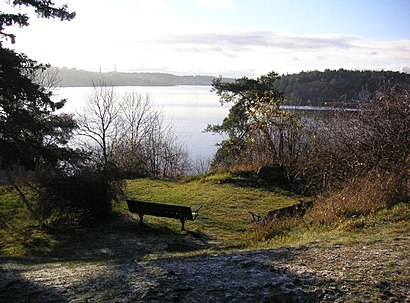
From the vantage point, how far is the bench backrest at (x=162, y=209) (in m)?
10.5

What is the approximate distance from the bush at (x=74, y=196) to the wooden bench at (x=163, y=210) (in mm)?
771

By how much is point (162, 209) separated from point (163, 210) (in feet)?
0.12

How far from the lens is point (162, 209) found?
10.8 meters

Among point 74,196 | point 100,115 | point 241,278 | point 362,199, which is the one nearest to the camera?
point 241,278

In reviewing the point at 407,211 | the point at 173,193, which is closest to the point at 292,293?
the point at 407,211

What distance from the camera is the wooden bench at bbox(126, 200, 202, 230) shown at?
34.4 feet

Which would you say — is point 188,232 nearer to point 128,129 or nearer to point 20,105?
point 20,105

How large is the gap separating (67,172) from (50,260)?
336 centimetres

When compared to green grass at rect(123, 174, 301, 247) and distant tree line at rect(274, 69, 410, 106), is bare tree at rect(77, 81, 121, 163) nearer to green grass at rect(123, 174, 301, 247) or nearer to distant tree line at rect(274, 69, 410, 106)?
distant tree line at rect(274, 69, 410, 106)

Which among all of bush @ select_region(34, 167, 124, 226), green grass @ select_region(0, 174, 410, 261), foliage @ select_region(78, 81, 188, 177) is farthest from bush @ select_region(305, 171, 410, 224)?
foliage @ select_region(78, 81, 188, 177)

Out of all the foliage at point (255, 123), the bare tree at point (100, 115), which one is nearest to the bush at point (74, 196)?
the foliage at point (255, 123)

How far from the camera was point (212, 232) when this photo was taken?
424 inches

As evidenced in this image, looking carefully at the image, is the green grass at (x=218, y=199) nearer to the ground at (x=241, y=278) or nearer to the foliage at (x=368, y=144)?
the foliage at (x=368, y=144)

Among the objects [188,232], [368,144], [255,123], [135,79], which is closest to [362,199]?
[368,144]
